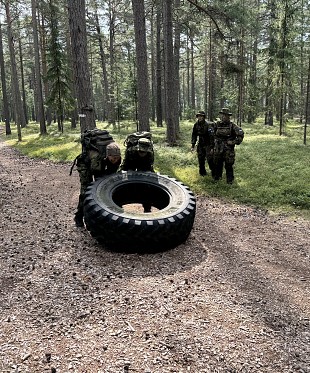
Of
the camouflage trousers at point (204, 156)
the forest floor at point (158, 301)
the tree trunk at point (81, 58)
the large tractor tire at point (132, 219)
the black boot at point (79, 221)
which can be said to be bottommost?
the forest floor at point (158, 301)

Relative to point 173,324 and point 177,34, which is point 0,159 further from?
point 173,324

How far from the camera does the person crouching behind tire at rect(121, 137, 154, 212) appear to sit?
6.49 m

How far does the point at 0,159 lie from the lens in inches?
586

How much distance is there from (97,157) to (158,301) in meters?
3.10

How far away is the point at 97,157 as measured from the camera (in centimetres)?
622

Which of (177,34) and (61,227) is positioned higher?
(177,34)

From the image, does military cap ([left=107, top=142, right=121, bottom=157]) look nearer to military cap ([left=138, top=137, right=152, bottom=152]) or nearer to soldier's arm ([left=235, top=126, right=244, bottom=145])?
military cap ([left=138, top=137, right=152, bottom=152])

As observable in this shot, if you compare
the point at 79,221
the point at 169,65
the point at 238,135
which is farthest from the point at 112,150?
the point at 169,65

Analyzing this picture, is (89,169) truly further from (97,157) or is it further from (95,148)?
(95,148)

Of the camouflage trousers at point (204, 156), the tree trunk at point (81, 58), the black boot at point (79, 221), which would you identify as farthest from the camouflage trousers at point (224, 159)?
the black boot at point (79, 221)

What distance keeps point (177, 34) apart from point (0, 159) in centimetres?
1236

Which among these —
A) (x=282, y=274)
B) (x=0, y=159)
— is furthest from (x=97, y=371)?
(x=0, y=159)

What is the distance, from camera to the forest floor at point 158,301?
3.19m

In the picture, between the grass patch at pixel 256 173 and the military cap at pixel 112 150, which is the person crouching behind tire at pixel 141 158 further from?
the grass patch at pixel 256 173
